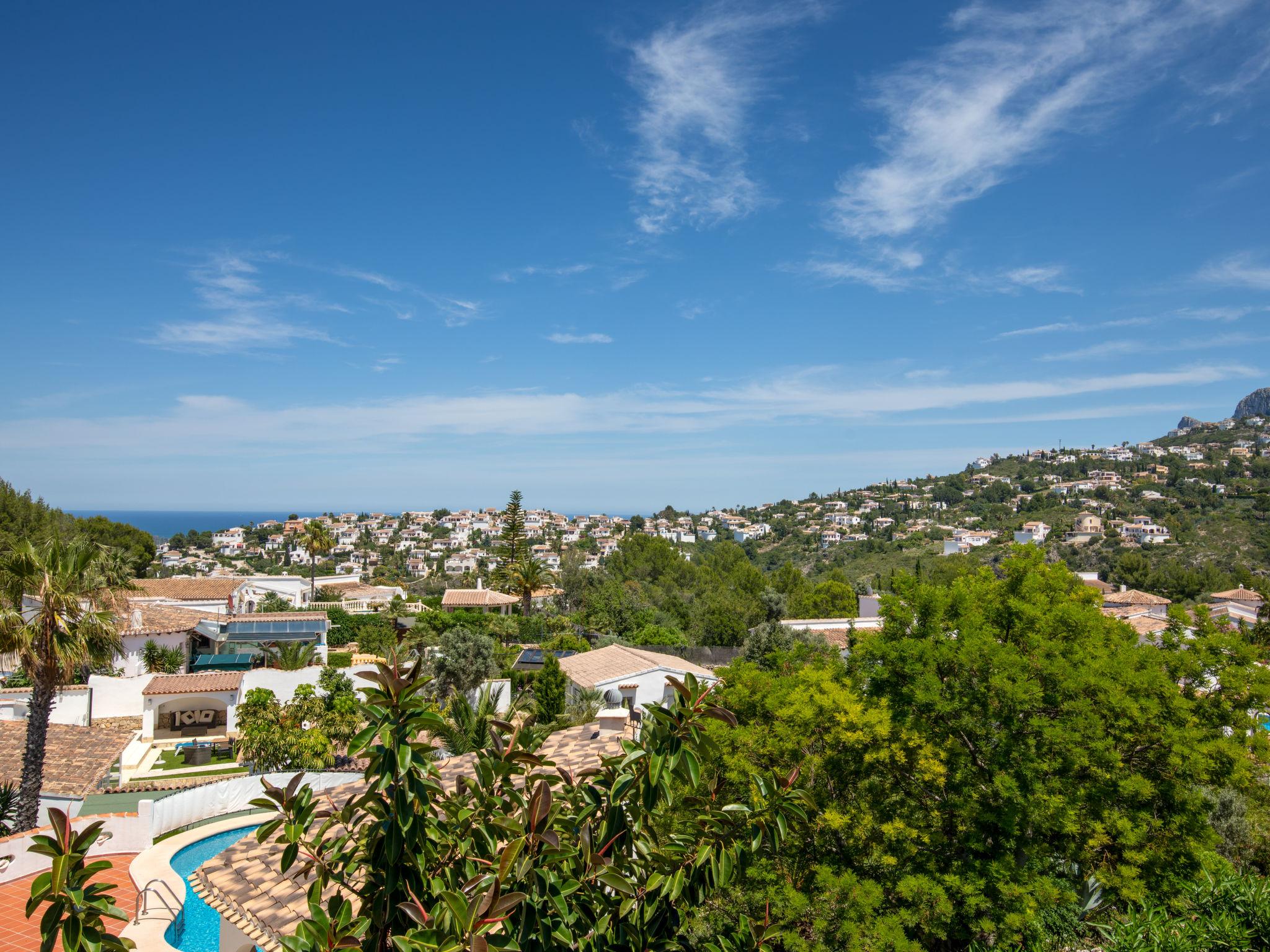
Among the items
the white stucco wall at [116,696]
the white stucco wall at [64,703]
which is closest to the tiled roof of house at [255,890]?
the white stucco wall at [64,703]

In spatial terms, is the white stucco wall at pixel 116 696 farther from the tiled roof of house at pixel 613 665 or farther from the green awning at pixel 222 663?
the tiled roof of house at pixel 613 665

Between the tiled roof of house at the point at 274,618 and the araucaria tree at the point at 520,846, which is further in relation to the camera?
the tiled roof of house at the point at 274,618

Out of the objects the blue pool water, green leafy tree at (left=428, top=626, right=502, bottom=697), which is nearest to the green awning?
green leafy tree at (left=428, top=626, right=502, bottom=697)

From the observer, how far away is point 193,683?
28.2m

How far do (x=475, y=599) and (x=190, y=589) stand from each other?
61.5 ft

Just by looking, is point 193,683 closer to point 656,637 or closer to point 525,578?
point 656,637

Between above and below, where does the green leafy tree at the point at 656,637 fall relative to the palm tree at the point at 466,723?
below

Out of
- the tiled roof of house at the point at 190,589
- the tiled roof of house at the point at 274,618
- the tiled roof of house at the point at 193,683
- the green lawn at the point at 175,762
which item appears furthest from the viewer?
the tiled roof of house at the point at 190,589

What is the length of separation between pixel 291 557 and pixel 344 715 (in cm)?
14597

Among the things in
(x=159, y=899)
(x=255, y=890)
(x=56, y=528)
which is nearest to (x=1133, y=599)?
(x=255, y=890)

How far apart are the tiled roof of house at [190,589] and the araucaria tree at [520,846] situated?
159ft

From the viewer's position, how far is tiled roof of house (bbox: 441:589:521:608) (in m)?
57.2

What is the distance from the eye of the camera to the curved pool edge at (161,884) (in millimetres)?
9031

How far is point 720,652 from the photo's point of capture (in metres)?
40.8
